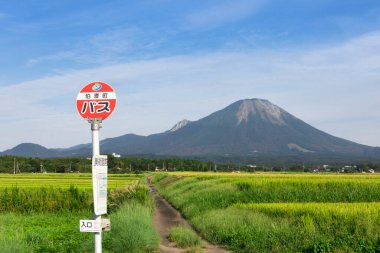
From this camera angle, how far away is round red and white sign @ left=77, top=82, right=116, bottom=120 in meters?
6.90

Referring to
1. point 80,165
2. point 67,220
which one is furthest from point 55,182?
point 80,165

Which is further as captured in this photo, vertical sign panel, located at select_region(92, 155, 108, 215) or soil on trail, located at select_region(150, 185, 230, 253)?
soil on trail, located at select_region(150, 185, 230, 253)

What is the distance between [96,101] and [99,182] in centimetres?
115

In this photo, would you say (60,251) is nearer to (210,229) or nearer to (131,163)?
(210,229)

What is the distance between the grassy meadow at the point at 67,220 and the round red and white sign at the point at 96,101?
355 cm

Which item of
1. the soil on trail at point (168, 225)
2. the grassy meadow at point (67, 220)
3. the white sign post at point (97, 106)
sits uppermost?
the white sign post at point (97, 106)

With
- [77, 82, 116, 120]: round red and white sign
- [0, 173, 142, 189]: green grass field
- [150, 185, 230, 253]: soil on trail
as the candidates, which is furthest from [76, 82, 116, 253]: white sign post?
[0, 173, 142, 189]: green grass field

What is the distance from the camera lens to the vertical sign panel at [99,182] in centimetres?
655

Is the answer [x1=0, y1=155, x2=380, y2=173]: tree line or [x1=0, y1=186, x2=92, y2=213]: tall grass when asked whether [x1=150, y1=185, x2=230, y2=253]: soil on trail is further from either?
[x1=0, y1=155, x2=380, y2=173]: tree line

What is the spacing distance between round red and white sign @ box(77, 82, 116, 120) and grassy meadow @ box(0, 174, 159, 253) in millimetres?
3552

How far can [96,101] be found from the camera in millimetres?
6918

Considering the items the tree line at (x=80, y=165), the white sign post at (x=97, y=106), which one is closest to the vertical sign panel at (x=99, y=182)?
the white sign post at (x=97, y=106)

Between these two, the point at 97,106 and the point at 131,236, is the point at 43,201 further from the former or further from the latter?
the point at 97,106

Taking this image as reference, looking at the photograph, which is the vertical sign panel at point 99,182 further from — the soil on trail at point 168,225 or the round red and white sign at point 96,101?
the soil on trail at point 168,225
